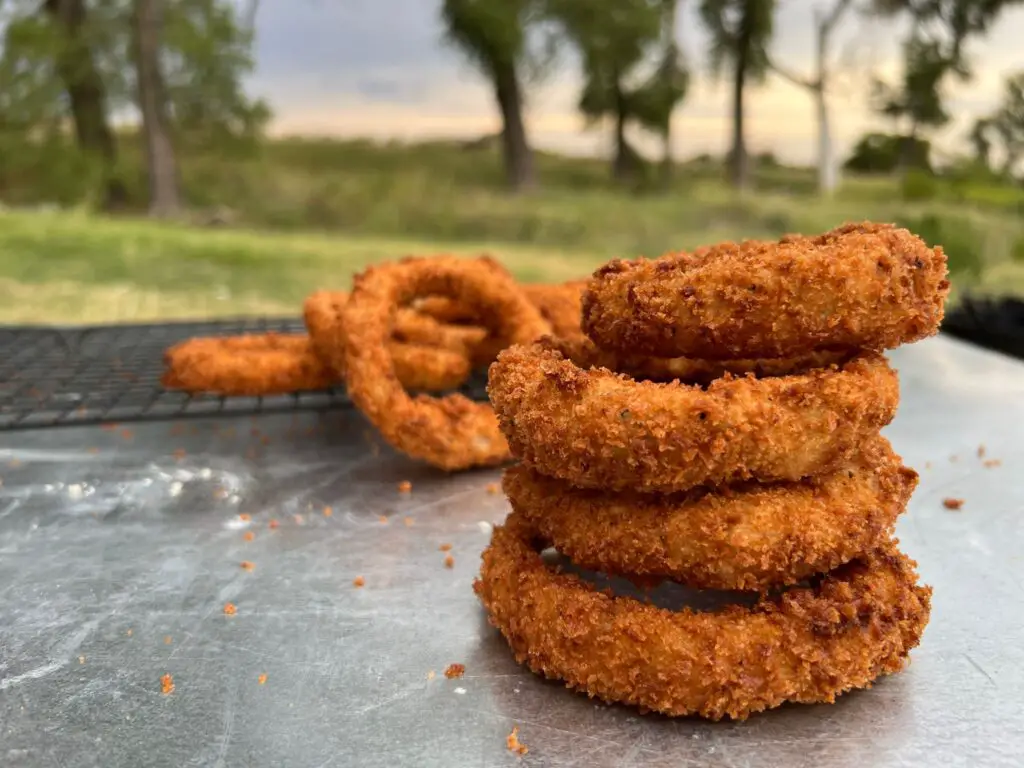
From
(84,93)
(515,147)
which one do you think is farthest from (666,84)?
(84,93)

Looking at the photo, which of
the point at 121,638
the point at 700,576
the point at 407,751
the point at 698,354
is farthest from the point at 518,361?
the point at 121,638

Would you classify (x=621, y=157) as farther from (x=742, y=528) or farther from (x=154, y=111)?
(x=742, y=528)

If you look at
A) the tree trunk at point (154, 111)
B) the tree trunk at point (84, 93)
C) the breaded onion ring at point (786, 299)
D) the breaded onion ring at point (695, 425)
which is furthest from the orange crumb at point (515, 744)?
the tree trunk at point (84, 93)

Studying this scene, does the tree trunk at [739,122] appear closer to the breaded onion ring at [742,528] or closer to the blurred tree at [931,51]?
the blurred tree at [931,51]

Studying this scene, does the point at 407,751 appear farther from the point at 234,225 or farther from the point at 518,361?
the point at 234,225

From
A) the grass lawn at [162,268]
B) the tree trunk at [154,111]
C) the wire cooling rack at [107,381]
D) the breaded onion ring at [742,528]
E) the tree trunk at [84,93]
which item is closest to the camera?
the breaded onion ring at [742,528]

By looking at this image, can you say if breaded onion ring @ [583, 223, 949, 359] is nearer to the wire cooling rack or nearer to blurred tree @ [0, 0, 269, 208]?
the wire cooling rack
